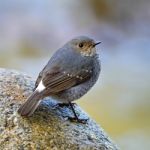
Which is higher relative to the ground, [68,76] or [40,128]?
[68,76]

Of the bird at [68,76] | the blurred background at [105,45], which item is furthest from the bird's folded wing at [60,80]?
the blurred background at [105,45]

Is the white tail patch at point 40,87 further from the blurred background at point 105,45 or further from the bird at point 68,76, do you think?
the blurred background at point 105,45

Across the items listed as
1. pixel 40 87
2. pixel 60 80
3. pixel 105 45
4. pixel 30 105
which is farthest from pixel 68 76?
pixel 105 45

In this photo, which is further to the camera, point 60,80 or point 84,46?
point 84,46

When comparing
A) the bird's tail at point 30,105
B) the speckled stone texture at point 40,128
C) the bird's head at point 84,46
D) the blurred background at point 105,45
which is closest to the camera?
the speckled stone texture at point 40,128

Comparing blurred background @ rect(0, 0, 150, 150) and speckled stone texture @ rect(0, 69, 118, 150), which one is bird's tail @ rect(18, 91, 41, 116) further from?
blurred background @ rect(0, 0, 150, 150)

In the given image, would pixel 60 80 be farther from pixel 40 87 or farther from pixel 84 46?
pixel 84 46
